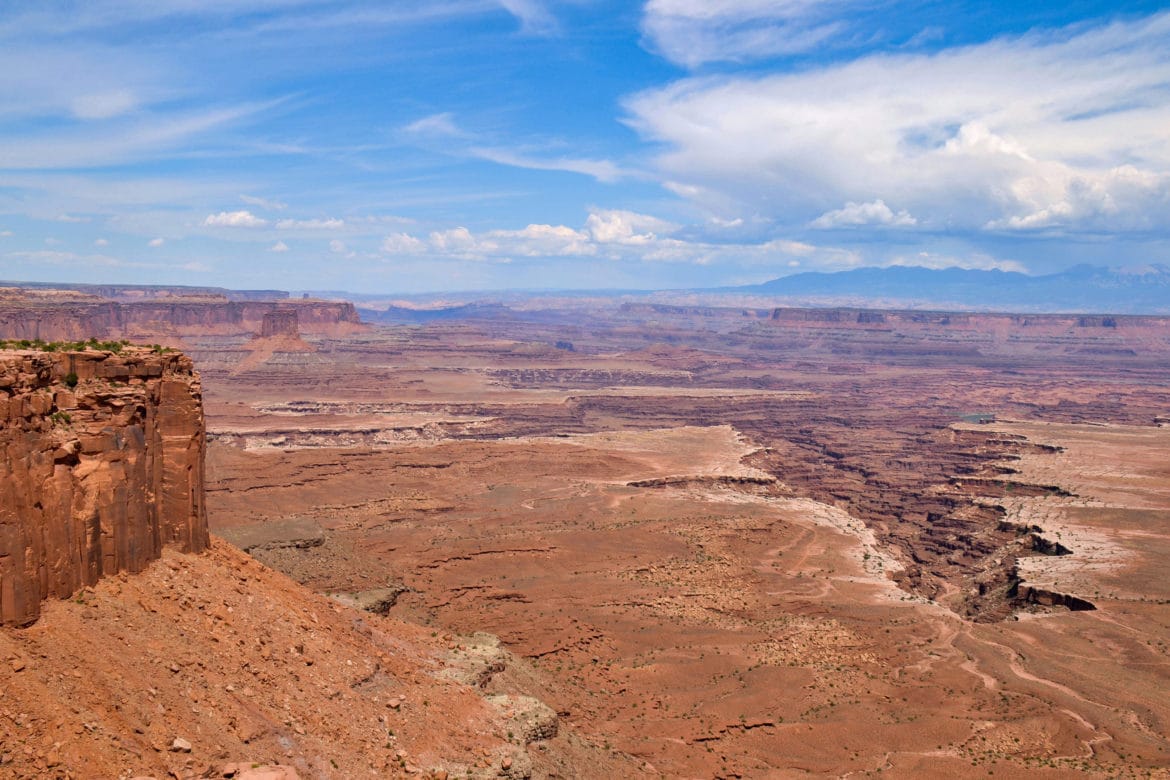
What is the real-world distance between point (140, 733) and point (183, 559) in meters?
5.47

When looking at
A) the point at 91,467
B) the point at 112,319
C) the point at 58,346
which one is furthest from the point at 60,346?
the point at 112,319

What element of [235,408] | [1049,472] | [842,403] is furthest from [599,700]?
[842,403]

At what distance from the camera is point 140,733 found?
533 inches

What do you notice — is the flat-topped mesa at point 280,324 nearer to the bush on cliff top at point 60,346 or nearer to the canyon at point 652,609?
the canyon at point 652,609

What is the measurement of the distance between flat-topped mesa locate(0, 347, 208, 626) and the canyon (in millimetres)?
729

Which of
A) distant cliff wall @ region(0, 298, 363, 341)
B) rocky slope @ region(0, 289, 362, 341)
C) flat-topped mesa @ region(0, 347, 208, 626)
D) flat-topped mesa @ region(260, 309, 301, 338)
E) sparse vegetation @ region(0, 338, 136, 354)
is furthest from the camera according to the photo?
flat-topped mesa @ region(260, 309, 301, 338)

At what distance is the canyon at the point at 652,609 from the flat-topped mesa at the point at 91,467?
2.39 ft

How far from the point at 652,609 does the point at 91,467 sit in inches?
1041

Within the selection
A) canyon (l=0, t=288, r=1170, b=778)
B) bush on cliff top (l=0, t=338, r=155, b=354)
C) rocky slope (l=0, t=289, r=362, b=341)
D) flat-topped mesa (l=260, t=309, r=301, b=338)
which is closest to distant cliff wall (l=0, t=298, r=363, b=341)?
rocky slope (l=0, t=289, r=362, b=341)

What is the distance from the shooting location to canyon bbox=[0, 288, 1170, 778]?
17.0 meters

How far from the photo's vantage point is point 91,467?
1591 cm

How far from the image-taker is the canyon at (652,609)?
17000mm

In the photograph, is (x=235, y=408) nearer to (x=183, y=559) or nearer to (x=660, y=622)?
(x=660, y=622)

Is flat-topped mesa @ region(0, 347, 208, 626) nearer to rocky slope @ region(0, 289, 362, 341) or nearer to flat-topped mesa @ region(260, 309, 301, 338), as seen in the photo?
rocky slope @ region(0, 289, 362, 341)
